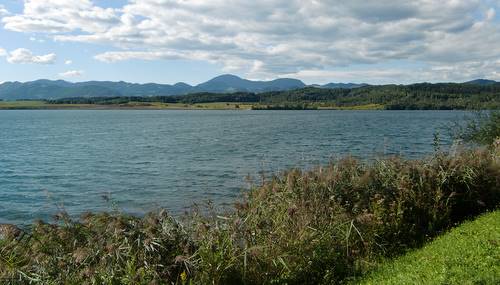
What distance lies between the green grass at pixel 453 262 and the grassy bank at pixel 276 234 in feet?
1.95

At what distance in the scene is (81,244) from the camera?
29.4ft

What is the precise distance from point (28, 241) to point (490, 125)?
2919cm

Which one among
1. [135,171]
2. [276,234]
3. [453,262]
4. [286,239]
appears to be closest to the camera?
[453,262]

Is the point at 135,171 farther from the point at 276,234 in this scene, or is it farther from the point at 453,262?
the point at 453,262

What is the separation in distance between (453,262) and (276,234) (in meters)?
3.44

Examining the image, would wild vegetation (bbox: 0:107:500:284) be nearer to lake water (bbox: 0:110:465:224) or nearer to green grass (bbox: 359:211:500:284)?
green grass (bbox: 359:211:500:284)

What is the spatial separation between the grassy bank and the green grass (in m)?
0.59

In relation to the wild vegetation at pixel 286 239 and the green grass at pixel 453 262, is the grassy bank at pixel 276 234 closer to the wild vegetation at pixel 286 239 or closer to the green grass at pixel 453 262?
the wild vegetation at pixel 286 239

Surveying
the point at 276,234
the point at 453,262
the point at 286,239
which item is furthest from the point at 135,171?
the point at 453,262

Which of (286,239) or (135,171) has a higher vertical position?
(286,239)

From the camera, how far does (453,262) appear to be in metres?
8.79

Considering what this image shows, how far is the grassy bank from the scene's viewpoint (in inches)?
328

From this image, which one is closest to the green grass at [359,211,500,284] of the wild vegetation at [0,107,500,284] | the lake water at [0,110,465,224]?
the wild vegetation at [0,107,500,284]

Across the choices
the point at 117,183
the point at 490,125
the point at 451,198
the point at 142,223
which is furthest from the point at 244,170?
the point at 142,223
